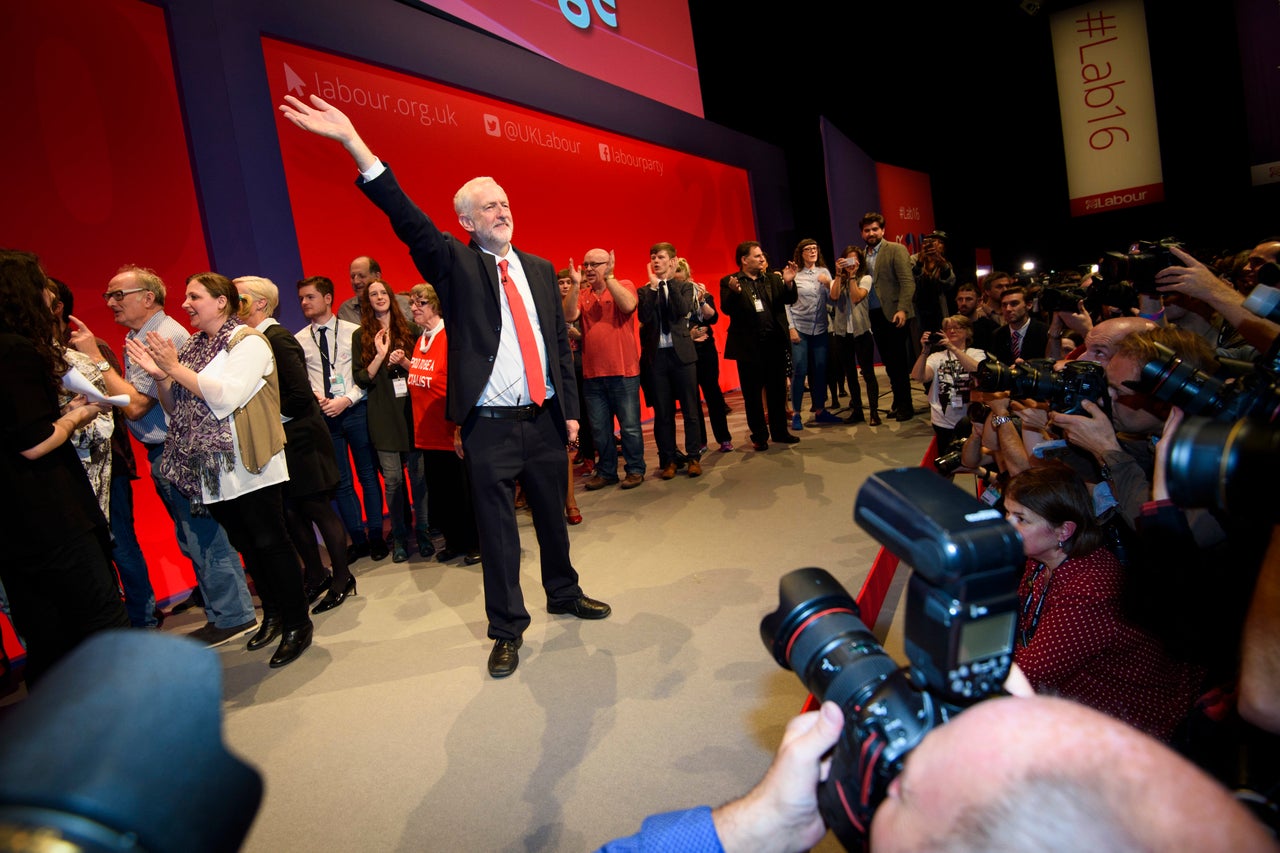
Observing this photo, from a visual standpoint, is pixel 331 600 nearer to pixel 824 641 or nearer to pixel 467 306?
pixel 467 306

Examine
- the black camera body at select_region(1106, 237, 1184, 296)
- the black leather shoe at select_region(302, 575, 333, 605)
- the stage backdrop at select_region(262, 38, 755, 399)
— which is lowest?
the black leather shoe at select_region(302, 575, 333, 605)

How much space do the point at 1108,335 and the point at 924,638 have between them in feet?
7.34

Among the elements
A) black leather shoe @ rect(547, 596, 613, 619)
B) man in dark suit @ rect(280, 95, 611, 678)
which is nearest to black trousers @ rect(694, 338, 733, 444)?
black leather shoe @ rect(547, 596, 613, 619)

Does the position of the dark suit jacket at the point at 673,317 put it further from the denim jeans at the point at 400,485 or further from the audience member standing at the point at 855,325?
the denim jeans at the point at 400,485

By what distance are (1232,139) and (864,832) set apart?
49.6ft

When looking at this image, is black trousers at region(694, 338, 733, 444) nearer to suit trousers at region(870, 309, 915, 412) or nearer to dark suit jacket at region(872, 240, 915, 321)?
suit trousers at region(870, 309, 915, 412)

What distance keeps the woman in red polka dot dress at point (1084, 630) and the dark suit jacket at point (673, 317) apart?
3353 mm

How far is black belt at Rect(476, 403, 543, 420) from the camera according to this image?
255 centimetres

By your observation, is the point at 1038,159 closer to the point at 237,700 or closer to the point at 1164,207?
the point at 1164,207

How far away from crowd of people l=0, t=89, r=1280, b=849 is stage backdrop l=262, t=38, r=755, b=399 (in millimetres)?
803

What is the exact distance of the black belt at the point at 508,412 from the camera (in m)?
2.55

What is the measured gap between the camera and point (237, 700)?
261cm

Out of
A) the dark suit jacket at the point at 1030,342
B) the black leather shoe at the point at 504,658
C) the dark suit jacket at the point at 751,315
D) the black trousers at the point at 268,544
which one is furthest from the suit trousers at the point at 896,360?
the black trousers at the point at 268,544

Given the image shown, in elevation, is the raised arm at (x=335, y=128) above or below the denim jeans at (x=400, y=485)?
above
